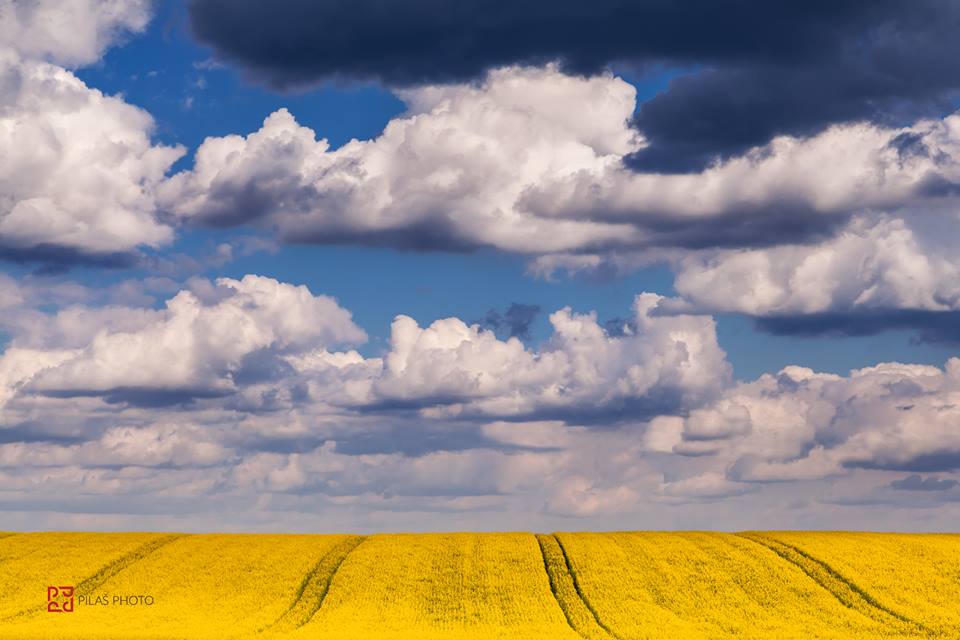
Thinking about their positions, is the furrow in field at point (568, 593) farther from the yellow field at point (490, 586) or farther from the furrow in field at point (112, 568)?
the furrow in field at point (112, 568)

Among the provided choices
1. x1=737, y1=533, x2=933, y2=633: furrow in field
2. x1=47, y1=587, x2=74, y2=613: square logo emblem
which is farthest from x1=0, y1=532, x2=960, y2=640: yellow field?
x1=47, y1=587, x2=74, y2=613: square logo emblem

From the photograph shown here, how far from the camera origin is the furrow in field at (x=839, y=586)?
66.8 m

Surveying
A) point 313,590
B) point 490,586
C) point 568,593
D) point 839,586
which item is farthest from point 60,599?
point 839,586

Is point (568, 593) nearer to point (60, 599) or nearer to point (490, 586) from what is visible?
point (490, 586)

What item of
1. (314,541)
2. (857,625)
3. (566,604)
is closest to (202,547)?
(314,541)

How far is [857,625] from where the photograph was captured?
65312 millimetres

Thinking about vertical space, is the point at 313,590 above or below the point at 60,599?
below

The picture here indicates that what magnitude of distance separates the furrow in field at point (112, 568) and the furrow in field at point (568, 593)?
29.4 metres

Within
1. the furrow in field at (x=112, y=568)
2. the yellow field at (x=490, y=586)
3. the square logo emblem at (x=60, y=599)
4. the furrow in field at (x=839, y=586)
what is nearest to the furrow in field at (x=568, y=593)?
the yellow field at (x=490, y=586)

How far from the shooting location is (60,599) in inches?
2913

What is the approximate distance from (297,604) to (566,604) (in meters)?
16.4

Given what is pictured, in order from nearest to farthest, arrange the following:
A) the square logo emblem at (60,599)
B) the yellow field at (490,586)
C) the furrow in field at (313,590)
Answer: the yellow field at (490,586) < the furrow in field at (313,590) < the square logo emblem at (60,599)

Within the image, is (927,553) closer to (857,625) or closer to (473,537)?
(857,625)

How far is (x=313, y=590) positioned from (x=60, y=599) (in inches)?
623
